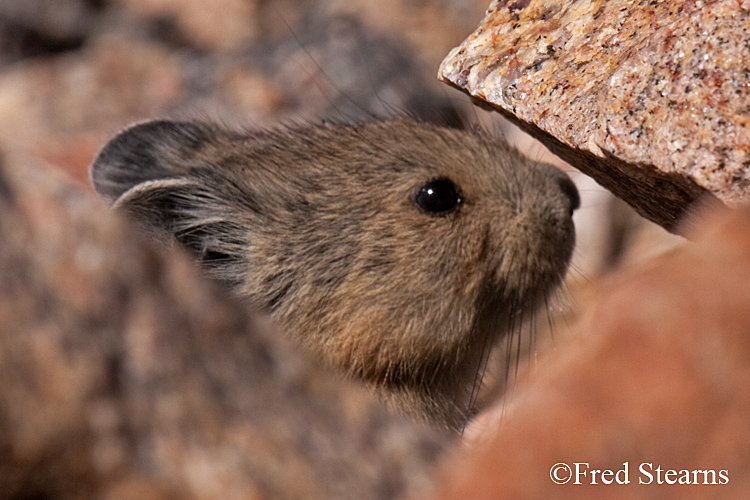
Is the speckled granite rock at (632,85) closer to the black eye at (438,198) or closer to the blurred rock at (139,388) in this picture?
the black eye at (438,198)

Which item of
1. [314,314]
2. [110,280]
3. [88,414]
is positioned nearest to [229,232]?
[314,314]

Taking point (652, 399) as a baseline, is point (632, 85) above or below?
above

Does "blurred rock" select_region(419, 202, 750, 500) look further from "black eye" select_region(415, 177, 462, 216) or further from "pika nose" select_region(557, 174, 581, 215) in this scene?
"pika nose" select_region(557, 174, 581, 215)

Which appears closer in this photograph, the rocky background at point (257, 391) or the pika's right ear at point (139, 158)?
the rocky background at point (257, 391)

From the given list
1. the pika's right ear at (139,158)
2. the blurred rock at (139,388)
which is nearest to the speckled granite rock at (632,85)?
the blurred rock at (139,388)

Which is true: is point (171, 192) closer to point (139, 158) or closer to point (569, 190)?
point (139, 158)

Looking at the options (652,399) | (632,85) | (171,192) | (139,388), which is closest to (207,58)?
(171,192)

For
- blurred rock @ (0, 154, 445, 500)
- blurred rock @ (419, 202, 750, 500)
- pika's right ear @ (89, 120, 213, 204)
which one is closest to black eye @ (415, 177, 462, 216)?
pika's right ear @ (89, 120, 213, 204)
